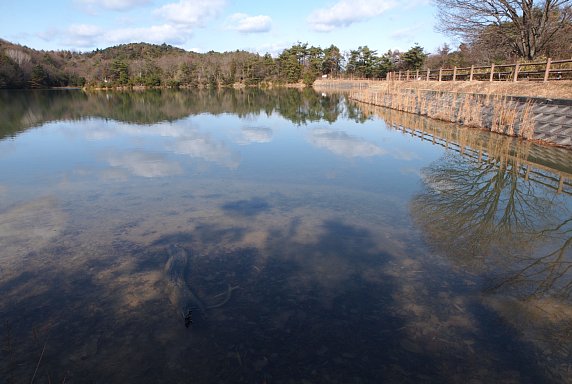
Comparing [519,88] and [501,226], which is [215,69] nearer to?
[519,88]

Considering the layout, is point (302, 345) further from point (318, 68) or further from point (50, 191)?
point (318, 68)

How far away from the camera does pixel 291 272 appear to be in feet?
14.1

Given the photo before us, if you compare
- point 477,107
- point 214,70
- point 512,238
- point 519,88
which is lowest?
point 512,238

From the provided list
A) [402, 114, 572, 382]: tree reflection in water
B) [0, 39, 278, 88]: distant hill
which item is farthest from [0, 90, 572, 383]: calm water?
[0, 39, 278, 88]: distant hill

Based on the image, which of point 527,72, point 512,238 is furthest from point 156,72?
point 512,238

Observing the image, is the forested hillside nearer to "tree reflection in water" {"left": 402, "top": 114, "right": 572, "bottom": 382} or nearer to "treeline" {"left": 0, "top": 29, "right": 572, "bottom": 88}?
"treeline" {"left": 0, "top": 29, "right": 572, "bottom": 88}

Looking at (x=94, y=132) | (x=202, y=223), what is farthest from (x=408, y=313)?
(x=94, y=132)

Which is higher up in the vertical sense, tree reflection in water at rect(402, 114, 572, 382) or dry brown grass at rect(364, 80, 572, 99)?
dry brown grass at rect(364, 80, 572, 99)

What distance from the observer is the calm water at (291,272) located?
299 centimetres

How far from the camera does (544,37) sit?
22188 mm

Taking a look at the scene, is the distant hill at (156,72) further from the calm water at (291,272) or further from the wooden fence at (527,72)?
the calm water at (291,272)

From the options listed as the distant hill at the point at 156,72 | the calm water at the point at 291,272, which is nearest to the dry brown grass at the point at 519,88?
the calm water at the point at 291,272

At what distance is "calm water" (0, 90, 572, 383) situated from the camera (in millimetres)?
2994

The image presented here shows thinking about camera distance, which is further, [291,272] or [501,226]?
[501,226]
